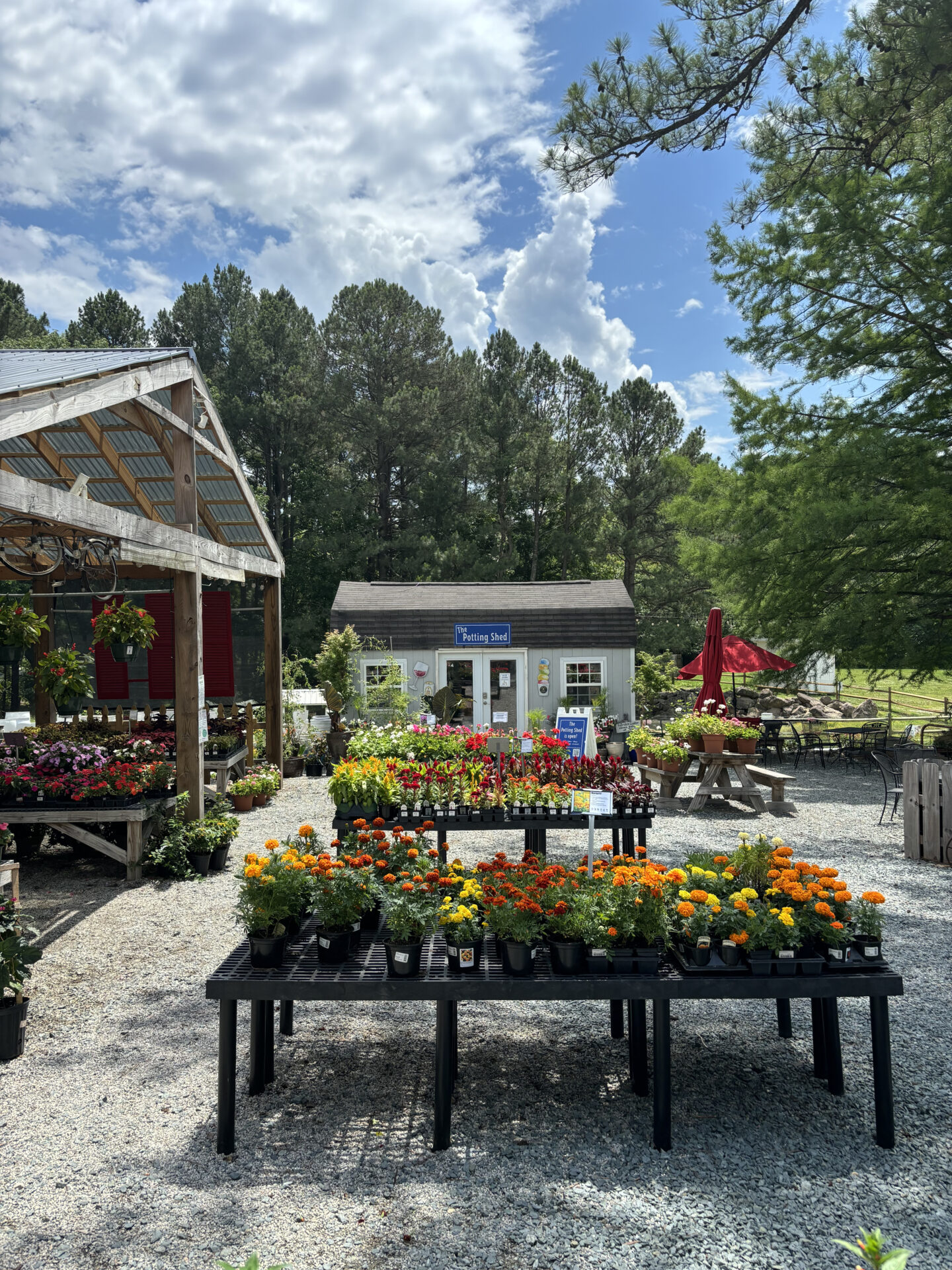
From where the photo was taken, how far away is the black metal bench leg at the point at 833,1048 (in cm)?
385

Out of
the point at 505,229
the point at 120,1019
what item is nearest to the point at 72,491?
the point at 120,1019

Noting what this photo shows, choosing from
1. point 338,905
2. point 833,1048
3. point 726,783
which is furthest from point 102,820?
point 726,783

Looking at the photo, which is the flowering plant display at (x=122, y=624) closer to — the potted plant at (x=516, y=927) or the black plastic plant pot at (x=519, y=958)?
the potted plant at (x=516, y=927)

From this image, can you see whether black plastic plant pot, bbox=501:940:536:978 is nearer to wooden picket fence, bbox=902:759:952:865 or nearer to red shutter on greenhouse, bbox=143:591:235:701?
wooden picket fence, bbox=902:759:952:865

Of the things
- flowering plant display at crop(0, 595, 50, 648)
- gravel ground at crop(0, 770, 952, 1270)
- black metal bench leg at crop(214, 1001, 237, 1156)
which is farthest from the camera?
flowering plant display at crop(0, 595, 50, 648)

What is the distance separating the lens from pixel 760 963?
352 centimetres

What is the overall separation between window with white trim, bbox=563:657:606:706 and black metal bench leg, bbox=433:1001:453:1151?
13.3 metres

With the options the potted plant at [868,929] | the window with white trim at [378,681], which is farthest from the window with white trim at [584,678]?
the potted plant at [868,929]

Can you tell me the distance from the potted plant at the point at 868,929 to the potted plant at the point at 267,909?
2.55 meters

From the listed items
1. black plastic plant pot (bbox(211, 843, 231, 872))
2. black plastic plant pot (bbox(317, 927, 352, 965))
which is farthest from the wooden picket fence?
black plastic plant pot (bbox(211, 843, 231, 872))

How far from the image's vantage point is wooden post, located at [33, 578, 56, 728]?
11195mm

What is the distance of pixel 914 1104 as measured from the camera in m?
3.81

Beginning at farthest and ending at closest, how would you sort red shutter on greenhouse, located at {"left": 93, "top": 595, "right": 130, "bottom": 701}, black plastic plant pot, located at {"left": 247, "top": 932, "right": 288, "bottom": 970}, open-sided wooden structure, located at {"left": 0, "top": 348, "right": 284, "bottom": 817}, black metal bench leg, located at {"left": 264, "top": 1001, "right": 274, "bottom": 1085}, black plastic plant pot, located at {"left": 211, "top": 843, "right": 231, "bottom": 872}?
red shutter on greenhouse, located at {"left": 93, "top": 595, "right": 130, "bottom": 701}, black plastic plant pot, located at {"left": 211, "top": 843, "right": 231, "bottom": 872}, open-sided wooden structure, located at {"left": 0, "top": 348, "right": 284, "bottom": 817}, black metal bench leg, located at {"left": 264, "top": 1001, "right": 274, "bottom": 1085}, black plastic plant pot, located at {"left": 247, "top": 932, "right": 288, "bottom": 970}

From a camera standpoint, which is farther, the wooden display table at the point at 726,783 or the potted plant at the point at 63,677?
the wooden display table at the point at 726,783
